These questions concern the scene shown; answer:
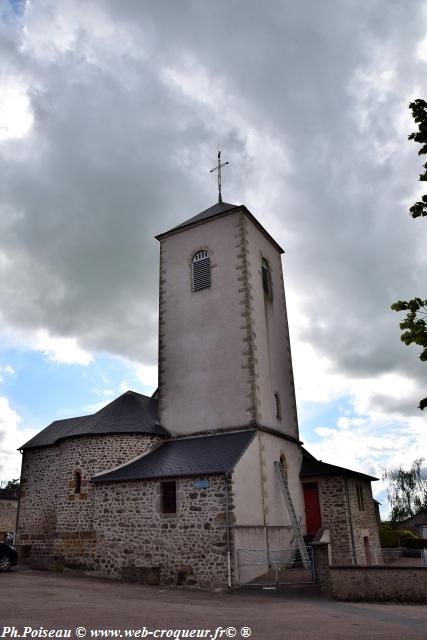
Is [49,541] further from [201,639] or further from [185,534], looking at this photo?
[201,639]

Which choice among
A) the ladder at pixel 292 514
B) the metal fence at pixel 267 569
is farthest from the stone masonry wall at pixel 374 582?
the ladder at pixel 292 514

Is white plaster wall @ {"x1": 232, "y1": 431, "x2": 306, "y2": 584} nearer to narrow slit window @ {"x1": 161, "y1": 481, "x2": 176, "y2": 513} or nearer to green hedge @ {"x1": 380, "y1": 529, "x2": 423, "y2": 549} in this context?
narrow slit window @ {"x1": 161, "y1": 481, "x2": 176, "y2": 513}

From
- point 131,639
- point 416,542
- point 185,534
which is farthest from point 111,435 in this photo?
point 416,542

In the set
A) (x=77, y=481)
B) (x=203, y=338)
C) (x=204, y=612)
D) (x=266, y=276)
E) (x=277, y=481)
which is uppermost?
(x=266, y=276)

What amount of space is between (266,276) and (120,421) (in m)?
8.77

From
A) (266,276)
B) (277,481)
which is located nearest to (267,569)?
(277,481)

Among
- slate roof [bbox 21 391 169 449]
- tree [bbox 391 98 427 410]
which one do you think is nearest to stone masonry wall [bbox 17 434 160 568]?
slate roof [bbox 21 391 169 449]

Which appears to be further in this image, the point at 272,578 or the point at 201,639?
the point at 272,578

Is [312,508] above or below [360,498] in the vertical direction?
below

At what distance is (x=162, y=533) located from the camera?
15641mm

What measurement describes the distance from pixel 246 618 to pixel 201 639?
7.22 ft

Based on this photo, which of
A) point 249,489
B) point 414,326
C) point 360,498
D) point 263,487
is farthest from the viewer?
point 360,498

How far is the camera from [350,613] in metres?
10.4

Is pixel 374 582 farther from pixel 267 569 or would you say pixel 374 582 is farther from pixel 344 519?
pixel 344 519
